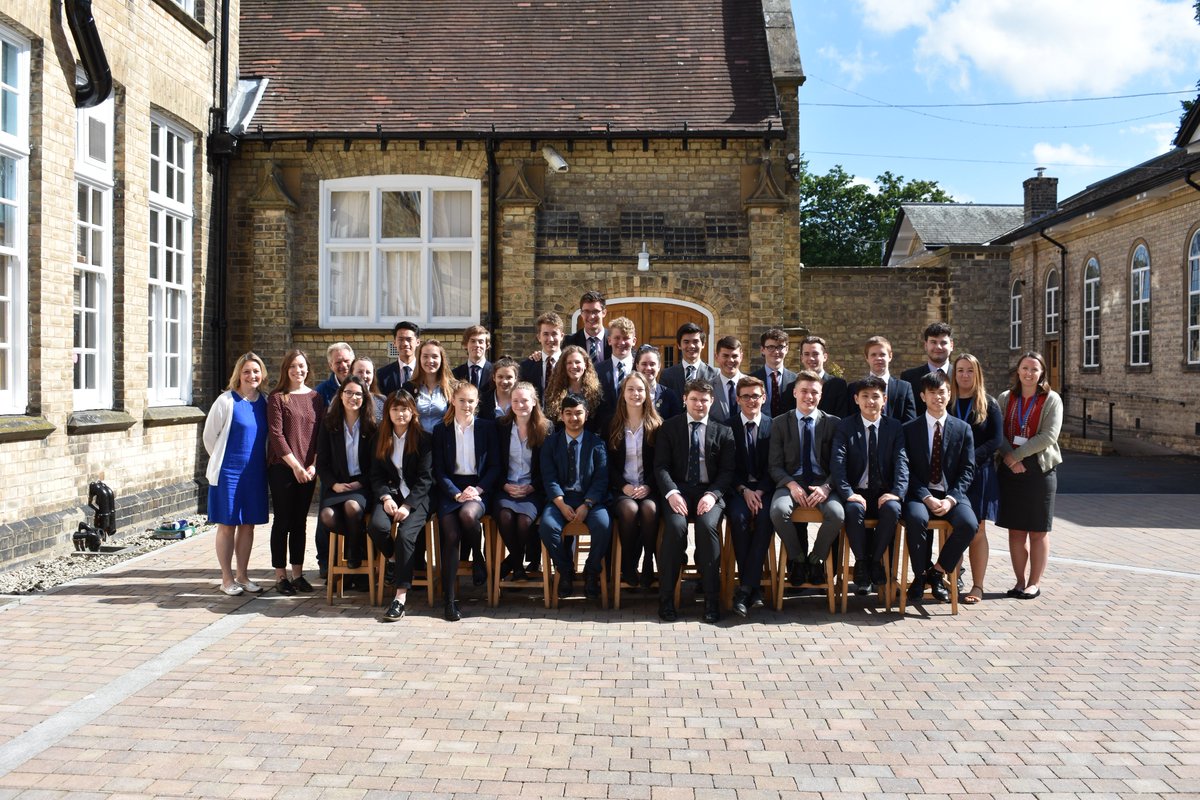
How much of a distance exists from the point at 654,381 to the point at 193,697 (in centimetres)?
397

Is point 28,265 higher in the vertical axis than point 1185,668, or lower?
higher

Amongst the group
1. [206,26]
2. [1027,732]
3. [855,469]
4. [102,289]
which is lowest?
[1027,732]

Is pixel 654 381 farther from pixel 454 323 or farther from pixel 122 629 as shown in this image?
pixel 454 323

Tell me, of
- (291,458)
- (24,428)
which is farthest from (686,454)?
(24,428)

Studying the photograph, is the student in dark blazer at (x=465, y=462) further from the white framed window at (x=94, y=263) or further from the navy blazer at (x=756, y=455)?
the white framed window at (x=94, y=263)

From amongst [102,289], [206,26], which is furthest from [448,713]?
[206,26]

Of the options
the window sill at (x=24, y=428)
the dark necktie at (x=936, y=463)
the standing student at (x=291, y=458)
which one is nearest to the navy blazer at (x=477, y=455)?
the standing student at (x=291, y=458)

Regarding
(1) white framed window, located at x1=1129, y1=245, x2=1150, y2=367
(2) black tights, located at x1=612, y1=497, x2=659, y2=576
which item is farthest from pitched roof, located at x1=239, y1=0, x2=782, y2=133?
(1) white framed window, located at x1=1129, y1=245, x2=1150, y2=367

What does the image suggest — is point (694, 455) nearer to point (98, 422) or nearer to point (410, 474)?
point (410, 474)

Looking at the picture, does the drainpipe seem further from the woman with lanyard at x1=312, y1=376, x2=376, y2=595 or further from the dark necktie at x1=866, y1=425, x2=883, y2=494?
the dark necktie at x1=866, y1=425, x2=883, y2=494

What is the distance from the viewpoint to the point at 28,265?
30.0 ft

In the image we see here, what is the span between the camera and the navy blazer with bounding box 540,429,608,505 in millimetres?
7590

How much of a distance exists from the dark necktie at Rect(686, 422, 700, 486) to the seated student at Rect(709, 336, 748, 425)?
0.96 ft

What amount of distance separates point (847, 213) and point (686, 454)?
5512 centimetres
